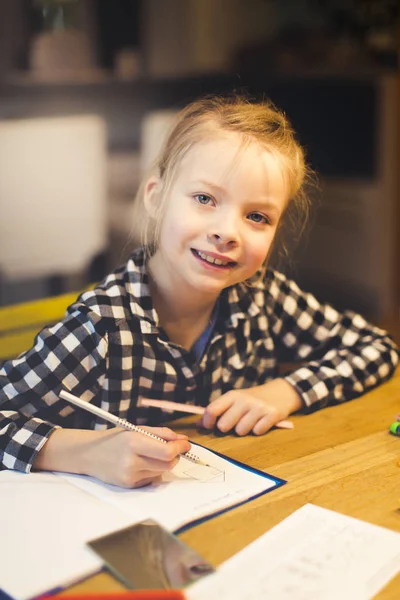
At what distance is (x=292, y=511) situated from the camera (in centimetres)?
77

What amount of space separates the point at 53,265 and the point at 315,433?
190 centimetres

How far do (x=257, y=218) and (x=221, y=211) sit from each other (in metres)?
0.06

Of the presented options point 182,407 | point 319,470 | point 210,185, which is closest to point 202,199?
point 210,185

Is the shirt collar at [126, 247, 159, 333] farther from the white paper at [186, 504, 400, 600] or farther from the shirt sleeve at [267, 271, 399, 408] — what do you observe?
the white paper at [186, 504, 400, 600]

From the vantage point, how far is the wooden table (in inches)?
28.4

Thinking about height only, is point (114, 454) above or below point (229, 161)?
below

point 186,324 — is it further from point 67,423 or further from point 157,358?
point 67,423

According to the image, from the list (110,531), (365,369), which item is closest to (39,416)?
(110,531)

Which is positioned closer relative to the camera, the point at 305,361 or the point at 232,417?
the point at 232,417

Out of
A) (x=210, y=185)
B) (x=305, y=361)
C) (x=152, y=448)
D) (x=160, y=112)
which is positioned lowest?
(x=305, y=361)

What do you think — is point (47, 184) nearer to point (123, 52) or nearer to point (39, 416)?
point (123, 52)

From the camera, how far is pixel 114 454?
32.5 inches

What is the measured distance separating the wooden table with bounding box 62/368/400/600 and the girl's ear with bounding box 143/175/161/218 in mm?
290

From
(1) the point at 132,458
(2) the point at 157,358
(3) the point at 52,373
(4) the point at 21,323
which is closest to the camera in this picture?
(1) the point at 132,458
